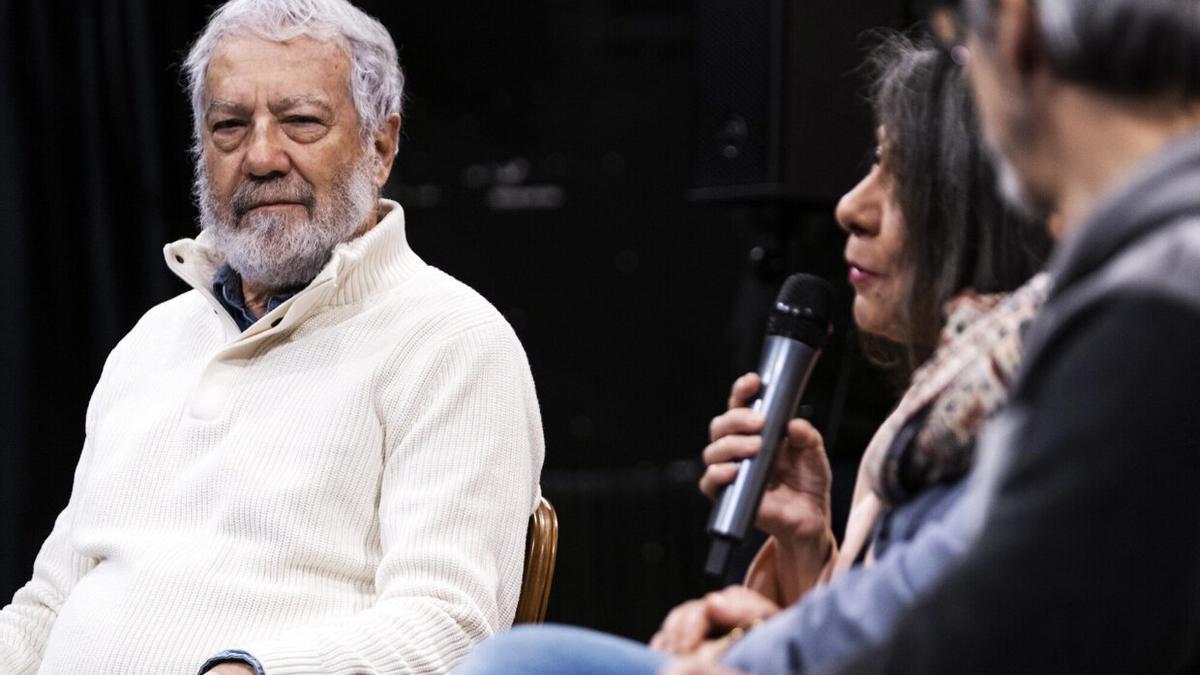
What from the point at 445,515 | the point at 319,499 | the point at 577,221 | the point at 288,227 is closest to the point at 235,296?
the point at 288,227

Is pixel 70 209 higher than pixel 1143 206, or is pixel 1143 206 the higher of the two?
pixel 1143 206

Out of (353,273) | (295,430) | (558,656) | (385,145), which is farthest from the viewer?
(385,145)

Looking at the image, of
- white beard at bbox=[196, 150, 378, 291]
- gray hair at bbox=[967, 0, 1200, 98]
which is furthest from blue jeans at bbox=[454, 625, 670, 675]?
white beard at bbox=[196, 150, 378, 291]

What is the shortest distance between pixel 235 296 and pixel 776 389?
3.78 feet

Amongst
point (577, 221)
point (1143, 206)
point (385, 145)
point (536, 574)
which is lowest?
point (577, 221)

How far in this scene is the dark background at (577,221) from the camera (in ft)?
11.8

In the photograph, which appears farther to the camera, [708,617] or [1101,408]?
[708,617]

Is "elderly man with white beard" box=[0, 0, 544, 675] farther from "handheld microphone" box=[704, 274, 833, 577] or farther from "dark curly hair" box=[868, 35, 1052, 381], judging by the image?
"dark curly hair" box=[868, 35, 1052, 381]

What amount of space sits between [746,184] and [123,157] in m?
1.51

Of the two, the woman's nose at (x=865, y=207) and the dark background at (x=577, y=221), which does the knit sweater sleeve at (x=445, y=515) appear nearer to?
the woman's nose at (x=865, y=207)

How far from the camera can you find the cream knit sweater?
1.86 meters

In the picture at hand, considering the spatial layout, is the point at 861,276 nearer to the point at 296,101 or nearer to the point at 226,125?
the point at 296,101

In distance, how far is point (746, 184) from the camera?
3533mm

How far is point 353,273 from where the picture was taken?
217cm
